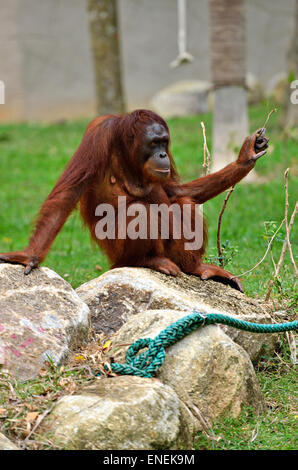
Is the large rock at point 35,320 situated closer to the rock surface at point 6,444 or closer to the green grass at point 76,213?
the rock surface at point 6,444

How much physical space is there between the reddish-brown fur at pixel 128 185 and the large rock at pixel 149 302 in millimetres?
292

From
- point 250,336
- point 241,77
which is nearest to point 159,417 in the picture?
point 250,336

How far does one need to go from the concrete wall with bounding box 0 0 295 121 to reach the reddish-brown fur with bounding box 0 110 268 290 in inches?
453

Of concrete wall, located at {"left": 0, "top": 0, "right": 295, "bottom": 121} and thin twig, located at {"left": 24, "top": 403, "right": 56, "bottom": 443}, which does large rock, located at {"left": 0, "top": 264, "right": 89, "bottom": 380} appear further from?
concrete wall, located at {"left": 0, "top": 0, "right": 295, "bottom": 121}

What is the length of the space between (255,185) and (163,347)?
19.5ft

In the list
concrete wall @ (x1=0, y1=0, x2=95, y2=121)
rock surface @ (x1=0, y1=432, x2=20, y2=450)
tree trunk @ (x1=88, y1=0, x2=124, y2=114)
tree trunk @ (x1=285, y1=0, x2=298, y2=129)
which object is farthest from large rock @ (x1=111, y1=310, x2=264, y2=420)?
concrete wall @ (x1=0, y1=0, x2=95, y2=121)

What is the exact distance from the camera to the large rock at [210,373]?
123 inches

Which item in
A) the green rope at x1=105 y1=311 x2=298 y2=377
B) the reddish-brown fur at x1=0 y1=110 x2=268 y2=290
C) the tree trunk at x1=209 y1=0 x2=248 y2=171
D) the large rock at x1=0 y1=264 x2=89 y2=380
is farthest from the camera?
the tree trunk at x1=209 y1=0 x2=248 y2=171

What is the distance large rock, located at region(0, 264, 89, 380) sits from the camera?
3.21 meters

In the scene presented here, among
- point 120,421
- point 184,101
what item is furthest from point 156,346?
point 184,101

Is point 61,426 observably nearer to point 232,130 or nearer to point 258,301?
point 258,301

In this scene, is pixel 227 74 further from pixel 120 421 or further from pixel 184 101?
pixel 120 421
